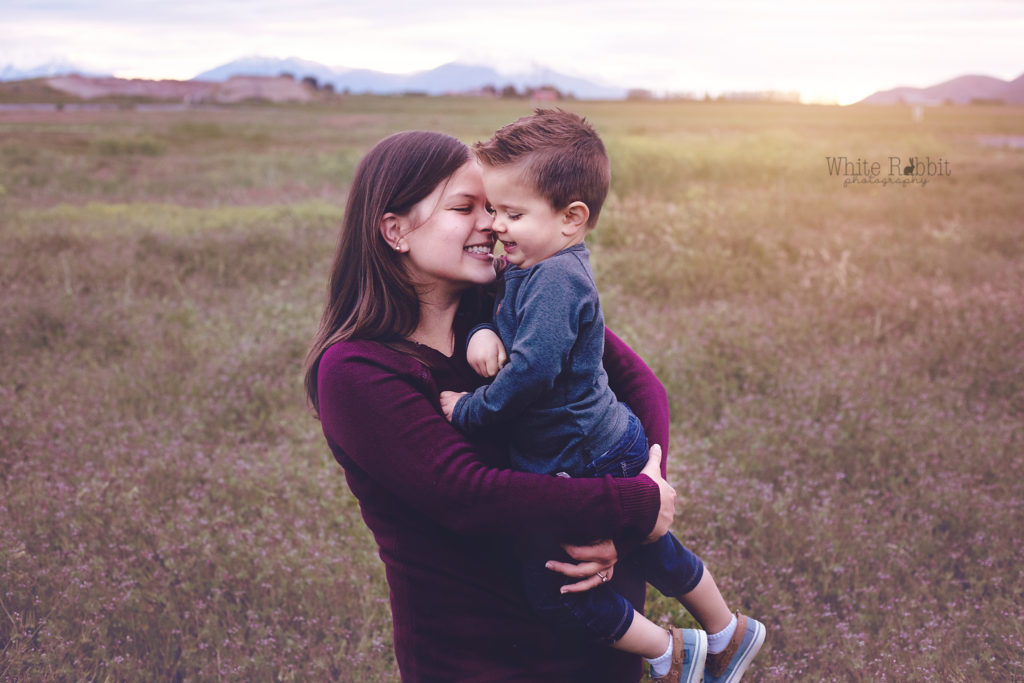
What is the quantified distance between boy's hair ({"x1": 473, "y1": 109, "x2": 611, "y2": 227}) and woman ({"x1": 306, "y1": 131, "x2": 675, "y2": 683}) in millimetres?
138

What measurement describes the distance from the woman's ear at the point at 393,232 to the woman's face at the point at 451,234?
17 mm

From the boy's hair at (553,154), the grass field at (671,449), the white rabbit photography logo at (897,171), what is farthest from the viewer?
the white rabbit photography logo at (897,171)

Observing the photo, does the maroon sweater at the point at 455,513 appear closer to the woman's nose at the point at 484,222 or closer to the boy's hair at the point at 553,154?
the woman's nose at the point at 484,222

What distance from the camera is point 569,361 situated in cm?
206

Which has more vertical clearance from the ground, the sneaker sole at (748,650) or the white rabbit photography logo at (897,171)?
the white rabbit photography logo at (897,171)

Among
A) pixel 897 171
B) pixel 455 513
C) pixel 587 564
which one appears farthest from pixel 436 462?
pixel 897 171

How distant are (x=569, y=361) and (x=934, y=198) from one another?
42.9ft

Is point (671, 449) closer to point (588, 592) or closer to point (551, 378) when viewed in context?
point (588, 592)

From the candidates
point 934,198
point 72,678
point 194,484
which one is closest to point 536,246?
point 72,678

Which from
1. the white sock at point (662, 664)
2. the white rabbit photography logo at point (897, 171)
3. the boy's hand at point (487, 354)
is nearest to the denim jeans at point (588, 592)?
the white sock at point (662, 664)

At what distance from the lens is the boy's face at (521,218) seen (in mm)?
2105

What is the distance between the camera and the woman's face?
6.90 ft

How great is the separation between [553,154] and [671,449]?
10.4 feet

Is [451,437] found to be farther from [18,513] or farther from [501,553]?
[18,513]
